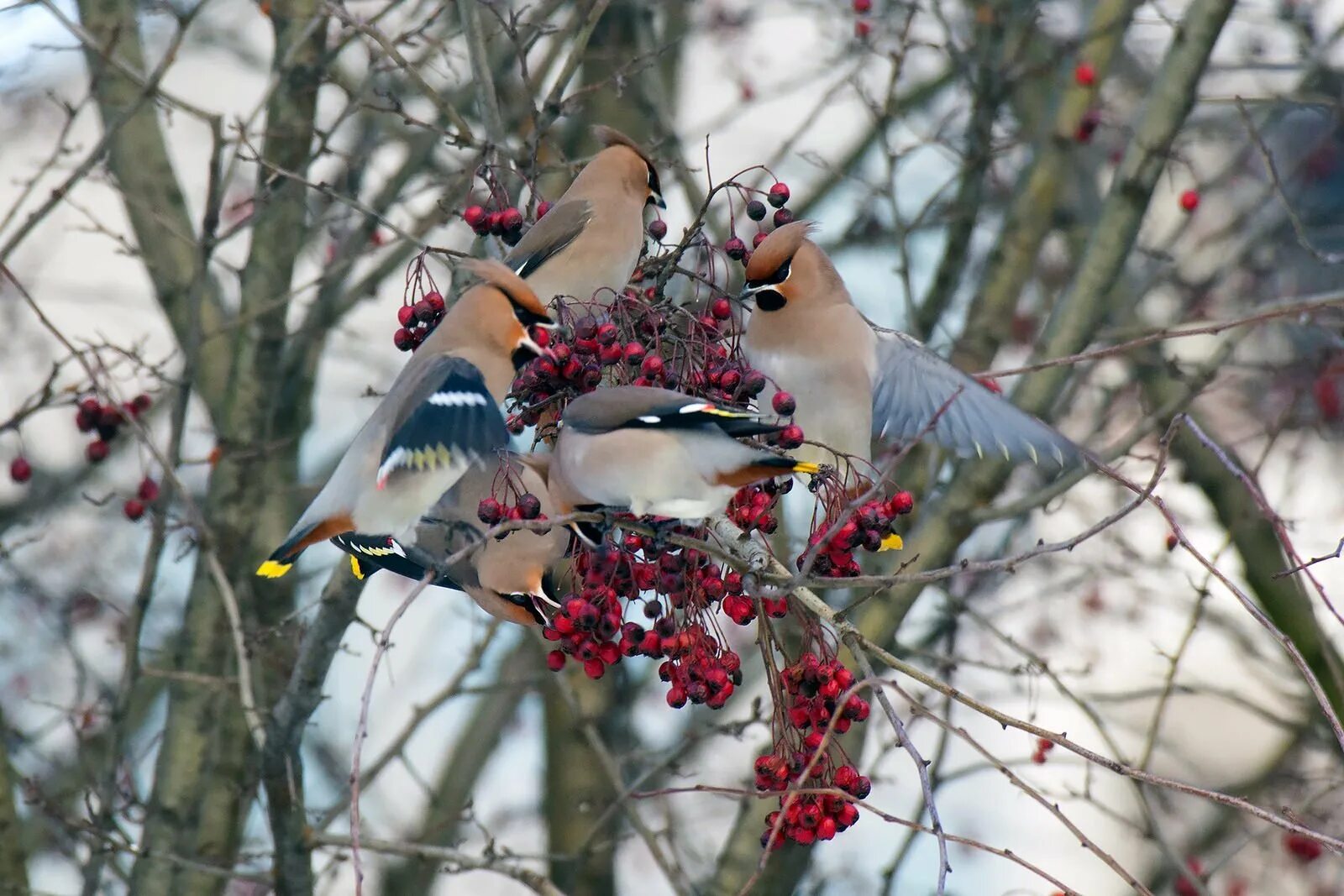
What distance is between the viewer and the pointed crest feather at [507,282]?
8.89 feet

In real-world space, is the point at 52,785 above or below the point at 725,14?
below

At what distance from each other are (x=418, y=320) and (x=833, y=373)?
0.95m

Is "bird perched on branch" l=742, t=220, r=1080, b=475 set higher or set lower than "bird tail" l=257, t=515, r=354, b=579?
higher

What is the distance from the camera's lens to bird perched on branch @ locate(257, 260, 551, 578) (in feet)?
8.55

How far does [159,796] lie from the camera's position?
4.22m

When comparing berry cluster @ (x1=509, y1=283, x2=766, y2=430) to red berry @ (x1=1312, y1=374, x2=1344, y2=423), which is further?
red berry @ (x1=1312, y1=374, x2=1344, y2=423)

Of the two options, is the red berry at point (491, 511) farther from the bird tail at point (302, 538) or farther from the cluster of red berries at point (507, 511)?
the bird tail at point (302, 538)

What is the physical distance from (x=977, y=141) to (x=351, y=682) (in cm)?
410

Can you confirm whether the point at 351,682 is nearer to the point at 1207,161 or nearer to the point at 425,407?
the point at 425,407

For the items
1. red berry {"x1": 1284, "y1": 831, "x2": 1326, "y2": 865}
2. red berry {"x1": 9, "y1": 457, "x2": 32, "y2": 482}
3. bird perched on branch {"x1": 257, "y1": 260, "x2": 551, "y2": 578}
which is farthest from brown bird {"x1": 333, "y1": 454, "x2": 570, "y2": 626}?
red berry {"x1": 1284, "y1": 831, "x2": 1326, "y2": 865}

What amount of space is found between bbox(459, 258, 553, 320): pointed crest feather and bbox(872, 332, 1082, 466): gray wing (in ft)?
2.79

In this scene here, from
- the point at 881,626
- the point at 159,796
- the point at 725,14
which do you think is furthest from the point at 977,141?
the point at 159,796

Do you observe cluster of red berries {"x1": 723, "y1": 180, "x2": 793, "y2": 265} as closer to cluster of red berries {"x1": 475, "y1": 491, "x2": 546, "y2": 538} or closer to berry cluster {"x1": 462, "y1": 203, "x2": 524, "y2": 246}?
berry cluster {"x1": 462, "y1": 203, "x2": 524, "y2": 246}

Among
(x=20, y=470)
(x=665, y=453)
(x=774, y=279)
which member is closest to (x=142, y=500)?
(x=20, y=470)
